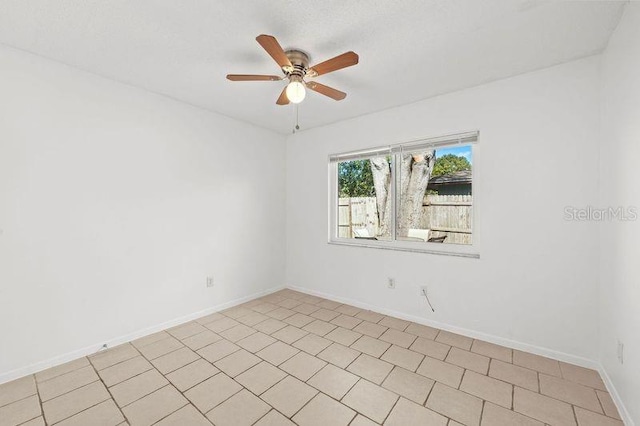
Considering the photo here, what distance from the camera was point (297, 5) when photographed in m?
1.53

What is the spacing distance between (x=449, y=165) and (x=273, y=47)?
2158mm

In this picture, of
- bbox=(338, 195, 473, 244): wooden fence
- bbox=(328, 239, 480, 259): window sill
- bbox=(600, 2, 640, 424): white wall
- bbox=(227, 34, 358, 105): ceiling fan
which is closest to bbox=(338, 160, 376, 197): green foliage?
bbox=(338, 195, 473, 244): wooden fence

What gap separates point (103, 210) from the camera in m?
2.38

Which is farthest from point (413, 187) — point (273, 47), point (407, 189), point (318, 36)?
point (273, 47)

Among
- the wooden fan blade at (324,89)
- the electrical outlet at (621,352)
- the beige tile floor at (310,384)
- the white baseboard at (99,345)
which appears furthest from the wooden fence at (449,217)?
the white baseboard at (99,345)

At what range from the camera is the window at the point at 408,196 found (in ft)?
9.06

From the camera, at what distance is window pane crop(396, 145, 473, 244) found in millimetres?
2762

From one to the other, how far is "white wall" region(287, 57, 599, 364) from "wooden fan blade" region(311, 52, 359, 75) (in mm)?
1476

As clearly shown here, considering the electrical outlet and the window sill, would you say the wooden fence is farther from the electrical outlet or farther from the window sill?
the electrical outlet

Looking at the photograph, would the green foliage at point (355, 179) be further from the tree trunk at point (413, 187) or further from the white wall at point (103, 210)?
the white wall at point (103, 210)

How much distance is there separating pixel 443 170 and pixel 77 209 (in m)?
3.49

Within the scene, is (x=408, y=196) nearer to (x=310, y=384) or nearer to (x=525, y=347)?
(x=525, y=347)

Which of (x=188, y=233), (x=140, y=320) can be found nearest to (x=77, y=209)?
(x=188, y=233)

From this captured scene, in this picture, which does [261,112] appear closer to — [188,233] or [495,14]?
[188,233]
